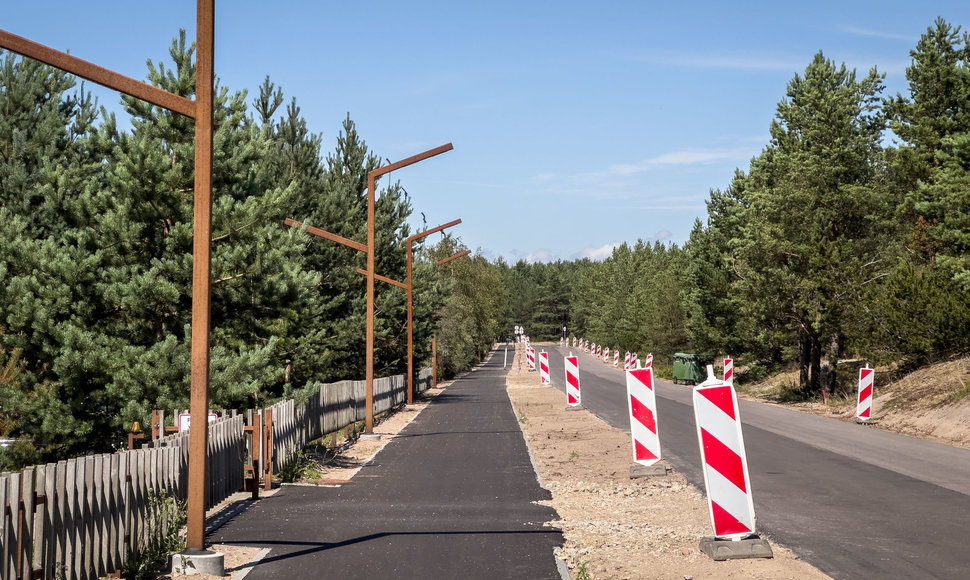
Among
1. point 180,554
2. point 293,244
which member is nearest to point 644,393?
point 180,554

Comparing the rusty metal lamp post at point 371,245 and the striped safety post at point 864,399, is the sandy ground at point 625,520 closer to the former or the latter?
the rusty metal lamp post at point 371,245

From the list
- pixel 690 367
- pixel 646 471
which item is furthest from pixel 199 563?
pixel 690 367

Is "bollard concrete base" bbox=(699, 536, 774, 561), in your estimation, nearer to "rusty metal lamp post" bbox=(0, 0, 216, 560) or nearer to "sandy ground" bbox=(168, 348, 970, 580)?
"sandy ground" bbox=(168, 348, 970, 580)

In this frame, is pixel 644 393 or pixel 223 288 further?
pixel 223 288

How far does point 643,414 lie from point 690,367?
40586 mm

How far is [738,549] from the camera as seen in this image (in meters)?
9.89

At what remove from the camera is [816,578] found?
9.06m

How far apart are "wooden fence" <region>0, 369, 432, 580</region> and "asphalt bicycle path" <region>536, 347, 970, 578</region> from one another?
6.99 metres

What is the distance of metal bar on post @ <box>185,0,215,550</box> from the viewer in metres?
9.66

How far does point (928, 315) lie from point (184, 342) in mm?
21889

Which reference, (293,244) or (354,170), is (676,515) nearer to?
(293,244)

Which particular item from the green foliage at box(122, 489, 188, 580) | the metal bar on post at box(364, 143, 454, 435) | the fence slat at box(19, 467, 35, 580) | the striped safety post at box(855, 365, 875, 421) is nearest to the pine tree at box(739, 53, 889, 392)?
the striped safety post at box(855, 365, 875, 421)

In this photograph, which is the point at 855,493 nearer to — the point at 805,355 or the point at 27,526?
the point at 27,526

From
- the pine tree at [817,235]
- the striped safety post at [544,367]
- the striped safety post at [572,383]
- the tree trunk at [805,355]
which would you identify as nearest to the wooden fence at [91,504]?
the striped safety post at [572,383]
